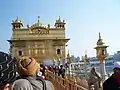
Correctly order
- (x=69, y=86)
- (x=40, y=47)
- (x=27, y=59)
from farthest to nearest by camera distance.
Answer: (x=40, y=47) → (x=69, y=86) → (x=27, y=59)

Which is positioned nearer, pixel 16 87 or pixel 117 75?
pixel 16 87

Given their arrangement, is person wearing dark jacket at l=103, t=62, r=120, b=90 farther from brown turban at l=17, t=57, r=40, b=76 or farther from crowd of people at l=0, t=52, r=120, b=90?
brown turban at l=17, t=57, r=40, b=76

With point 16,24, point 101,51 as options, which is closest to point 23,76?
point 101,51

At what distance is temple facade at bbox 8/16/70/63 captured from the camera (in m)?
52.2

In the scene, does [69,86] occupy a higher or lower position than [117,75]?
lower

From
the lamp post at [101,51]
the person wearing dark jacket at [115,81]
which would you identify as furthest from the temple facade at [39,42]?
the person wearing dark jacket at [115,81]

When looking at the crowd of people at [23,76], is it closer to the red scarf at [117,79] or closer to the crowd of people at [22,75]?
the crowd of people at [22,75]

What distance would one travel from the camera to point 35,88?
8.59 ft

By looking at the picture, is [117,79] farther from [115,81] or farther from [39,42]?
[39,42]

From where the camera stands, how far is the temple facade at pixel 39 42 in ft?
171

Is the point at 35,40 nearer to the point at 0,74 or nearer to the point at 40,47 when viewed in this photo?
the point at 40,47

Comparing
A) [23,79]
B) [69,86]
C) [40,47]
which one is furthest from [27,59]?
Result: [40,47]

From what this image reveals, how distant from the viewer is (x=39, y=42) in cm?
5291

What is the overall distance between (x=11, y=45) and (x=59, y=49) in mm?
9119
